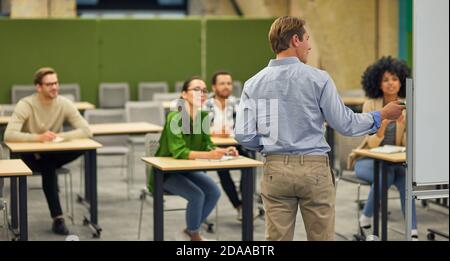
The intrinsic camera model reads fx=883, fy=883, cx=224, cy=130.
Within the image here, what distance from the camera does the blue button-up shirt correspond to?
4.47 metres

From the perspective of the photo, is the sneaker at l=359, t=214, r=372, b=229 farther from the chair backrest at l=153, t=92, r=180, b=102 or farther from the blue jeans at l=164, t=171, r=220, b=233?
the chair backrest at l=153, t=92, r=180, b=102

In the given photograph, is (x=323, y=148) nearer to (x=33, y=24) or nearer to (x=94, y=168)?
(x=94, y=168)

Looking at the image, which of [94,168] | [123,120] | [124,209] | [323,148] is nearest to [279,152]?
[323,148]

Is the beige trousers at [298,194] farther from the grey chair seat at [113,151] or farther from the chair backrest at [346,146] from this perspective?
the grey chair seat at [113,151]

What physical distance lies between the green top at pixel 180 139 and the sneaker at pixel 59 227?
1.22 metres

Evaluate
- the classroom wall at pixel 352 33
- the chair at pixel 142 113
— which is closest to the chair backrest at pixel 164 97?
the chair at pixel 142 113

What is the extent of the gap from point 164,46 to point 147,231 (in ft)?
25.0

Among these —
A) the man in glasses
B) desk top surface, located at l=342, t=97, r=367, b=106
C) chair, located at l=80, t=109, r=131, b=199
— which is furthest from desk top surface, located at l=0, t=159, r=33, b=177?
desk top surface, located at l=342, t=97, r=367, b=106

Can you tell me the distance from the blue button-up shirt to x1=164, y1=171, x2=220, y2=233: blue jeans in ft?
7.88

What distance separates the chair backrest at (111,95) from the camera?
48.5ft

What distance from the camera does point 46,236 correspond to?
7.73 metres

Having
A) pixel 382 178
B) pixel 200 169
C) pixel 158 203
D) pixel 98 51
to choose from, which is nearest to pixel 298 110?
pixel 200 169

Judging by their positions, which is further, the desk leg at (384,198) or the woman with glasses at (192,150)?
the desk leg at (384,198)

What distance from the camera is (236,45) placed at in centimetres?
1547
